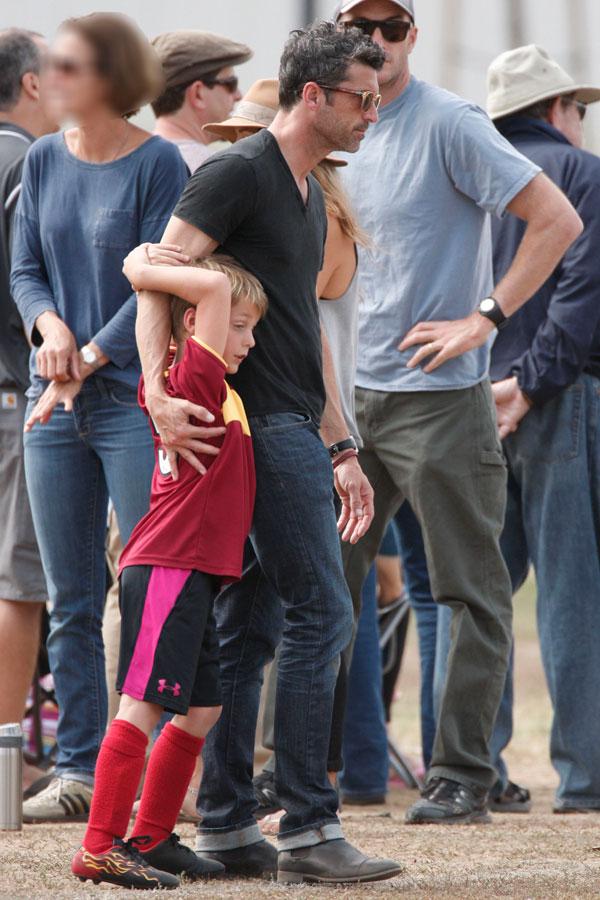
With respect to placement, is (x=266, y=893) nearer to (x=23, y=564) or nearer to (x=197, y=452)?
(x=197, y=452)

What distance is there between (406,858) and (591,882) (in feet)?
1.98

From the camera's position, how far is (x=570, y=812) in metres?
5.39

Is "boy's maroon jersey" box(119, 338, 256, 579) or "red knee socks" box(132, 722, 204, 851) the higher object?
"boy's maroon jersey" box(119, 338, 256, 579)

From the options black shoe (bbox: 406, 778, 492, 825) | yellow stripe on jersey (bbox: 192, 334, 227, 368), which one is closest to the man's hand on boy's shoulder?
yellow stripe on jersey (bbox: 192, 334, 227, 368)

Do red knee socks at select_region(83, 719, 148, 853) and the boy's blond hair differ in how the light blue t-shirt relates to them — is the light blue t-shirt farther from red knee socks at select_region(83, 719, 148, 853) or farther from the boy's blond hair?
red knee socks at select_region(83, 719, 148, 853)

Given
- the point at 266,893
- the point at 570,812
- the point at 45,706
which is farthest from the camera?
the point at 45,706

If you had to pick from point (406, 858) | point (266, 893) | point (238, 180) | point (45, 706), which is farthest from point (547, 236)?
point (45, 706)

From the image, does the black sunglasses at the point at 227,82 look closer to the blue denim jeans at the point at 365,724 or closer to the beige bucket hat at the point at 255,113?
the beige bucket hat at the point at 255,113

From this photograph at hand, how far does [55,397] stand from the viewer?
15.5 feet

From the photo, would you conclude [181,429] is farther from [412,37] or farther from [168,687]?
[412,37]

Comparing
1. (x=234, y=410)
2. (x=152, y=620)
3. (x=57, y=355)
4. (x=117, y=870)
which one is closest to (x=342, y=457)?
(x=234, y=410)

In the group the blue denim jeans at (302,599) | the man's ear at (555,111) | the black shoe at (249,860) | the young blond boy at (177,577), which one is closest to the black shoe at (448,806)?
the black shoe at (249,860)

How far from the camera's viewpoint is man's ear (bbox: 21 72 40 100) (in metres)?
5.46

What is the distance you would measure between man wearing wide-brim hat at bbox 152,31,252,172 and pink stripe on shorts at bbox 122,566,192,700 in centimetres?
236
